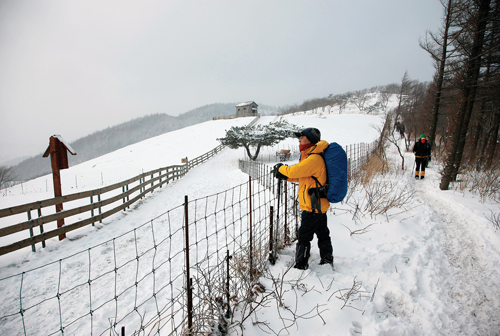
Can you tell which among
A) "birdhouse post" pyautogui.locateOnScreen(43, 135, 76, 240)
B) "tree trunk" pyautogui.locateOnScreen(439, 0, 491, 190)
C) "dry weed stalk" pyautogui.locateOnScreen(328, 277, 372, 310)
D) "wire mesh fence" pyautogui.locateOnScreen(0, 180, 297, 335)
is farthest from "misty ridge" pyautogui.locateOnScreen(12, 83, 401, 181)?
"dry weed stalk" pyautogui.locateOnScreen(328, 277, 372, 310)

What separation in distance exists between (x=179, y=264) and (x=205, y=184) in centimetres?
856

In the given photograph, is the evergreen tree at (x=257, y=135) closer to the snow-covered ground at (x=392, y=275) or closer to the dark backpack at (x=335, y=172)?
the snow-covered ground at (x=392, y=275)

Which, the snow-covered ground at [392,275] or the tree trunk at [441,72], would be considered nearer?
the snow-covered ground at [392,275]

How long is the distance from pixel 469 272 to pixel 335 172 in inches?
92.6

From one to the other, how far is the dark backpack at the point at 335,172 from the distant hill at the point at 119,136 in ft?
335

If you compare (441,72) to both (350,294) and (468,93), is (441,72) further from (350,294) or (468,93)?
(350,294)

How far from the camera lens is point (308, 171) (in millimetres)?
2520

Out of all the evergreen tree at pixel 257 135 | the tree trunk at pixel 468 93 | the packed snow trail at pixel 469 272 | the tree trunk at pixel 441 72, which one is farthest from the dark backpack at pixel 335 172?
the evergreen tree at pixel 257 135

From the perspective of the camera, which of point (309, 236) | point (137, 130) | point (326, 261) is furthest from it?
point (137, 130)

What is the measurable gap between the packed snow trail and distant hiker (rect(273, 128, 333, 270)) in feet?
4.30

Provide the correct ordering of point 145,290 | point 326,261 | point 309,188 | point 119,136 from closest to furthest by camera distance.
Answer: point 309,188, point 326,261, point 145,290, point 119,136

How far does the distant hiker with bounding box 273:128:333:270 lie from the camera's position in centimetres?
253

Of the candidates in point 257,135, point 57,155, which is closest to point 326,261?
point 57,155

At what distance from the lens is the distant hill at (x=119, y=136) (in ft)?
283
